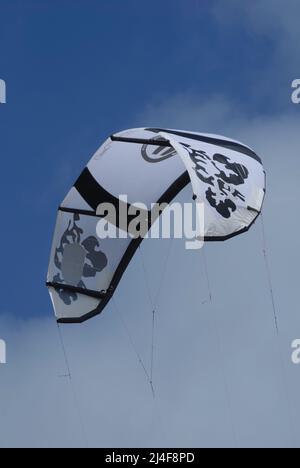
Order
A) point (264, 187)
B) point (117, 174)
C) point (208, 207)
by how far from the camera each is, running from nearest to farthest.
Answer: point (208, 207) < point (264, 187) < point (117, 174)

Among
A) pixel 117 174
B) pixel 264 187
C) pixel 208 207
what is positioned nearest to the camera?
pixel 208 207

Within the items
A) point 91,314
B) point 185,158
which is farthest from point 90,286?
point 185,158

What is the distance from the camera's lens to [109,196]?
46.4 meters

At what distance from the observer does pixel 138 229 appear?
46.3m

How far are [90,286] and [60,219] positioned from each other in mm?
2006

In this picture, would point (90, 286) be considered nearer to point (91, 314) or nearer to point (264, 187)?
point (91, 314)

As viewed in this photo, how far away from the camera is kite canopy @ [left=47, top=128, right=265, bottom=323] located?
1745 inches

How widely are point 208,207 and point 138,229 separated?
630 cm

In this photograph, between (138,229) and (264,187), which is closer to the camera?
(264,187)

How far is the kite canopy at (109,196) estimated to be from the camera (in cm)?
4431

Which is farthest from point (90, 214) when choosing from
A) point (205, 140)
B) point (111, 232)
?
point (205, 140)

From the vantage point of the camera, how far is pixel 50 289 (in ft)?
156

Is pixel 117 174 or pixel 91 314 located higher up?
pixel 117 174

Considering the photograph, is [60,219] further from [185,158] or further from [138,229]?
[185,158]
